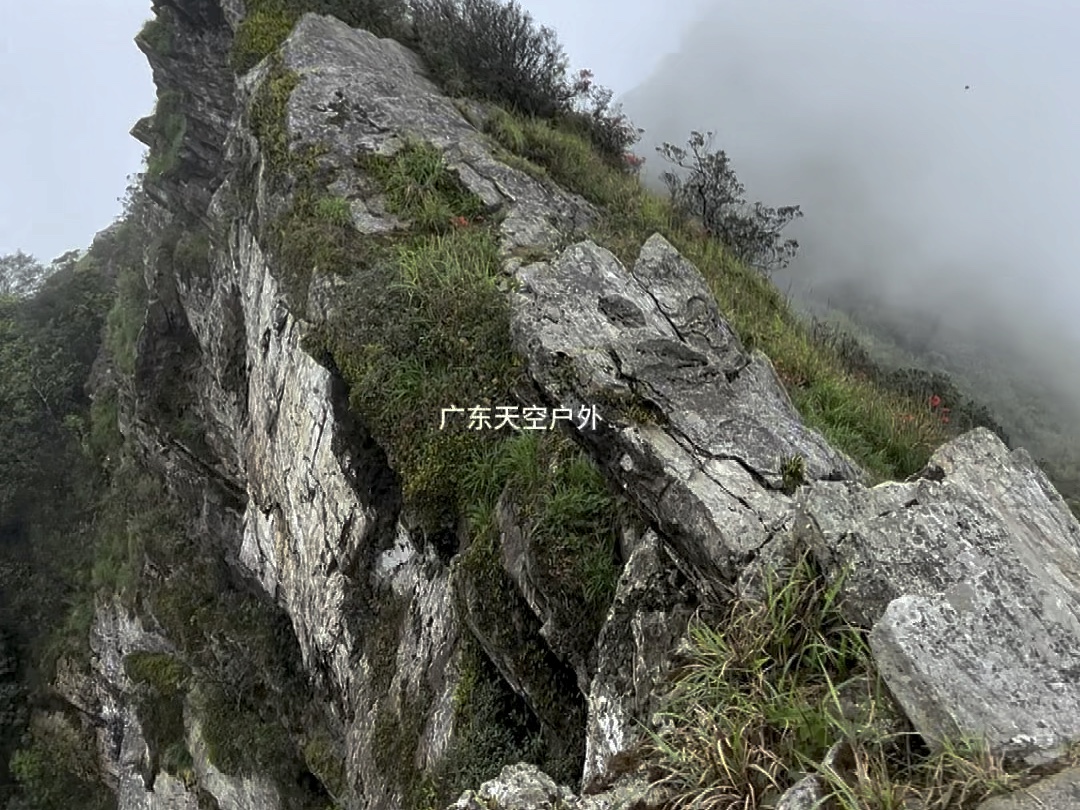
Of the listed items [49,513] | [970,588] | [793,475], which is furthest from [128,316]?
[970,588]

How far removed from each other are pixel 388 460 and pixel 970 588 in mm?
4508

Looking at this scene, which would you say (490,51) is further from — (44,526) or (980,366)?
(44,526)

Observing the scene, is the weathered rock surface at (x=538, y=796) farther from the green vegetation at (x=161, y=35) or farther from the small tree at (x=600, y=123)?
the green vegetation at (x=161, y=35)

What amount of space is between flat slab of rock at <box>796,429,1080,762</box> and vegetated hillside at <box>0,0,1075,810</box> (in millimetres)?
174

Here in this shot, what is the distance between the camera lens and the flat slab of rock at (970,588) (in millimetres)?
2459

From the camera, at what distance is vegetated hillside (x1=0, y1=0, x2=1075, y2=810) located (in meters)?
4.51

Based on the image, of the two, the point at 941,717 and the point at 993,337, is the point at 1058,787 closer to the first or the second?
the point at 941,717

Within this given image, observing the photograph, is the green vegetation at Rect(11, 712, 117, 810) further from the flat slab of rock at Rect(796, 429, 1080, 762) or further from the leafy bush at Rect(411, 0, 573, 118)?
the flat slab of rock at Rect(796, 429, 1080, 762)

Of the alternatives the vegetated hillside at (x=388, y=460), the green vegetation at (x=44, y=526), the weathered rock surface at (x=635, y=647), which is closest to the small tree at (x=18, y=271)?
the green vegetation at (x=44, y=526)

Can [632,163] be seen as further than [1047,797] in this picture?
Yes

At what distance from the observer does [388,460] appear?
20.7ft

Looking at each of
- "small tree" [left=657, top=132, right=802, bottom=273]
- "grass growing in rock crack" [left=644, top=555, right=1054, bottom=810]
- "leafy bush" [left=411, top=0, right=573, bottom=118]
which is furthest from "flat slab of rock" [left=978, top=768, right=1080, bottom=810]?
"leafy bush" [left=411, top=0, right=573, bottom=118]

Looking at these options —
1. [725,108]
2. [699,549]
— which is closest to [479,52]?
[699,549]

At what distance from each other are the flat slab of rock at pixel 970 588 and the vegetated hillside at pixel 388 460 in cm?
17
